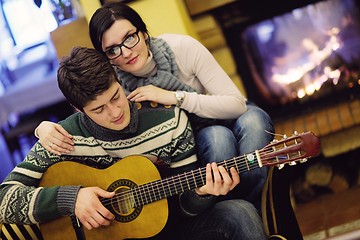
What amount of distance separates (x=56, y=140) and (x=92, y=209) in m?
0.21

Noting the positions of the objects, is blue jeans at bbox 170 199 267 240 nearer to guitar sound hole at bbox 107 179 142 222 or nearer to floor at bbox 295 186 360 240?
guitar sound hole at bbox 107 179 142 222

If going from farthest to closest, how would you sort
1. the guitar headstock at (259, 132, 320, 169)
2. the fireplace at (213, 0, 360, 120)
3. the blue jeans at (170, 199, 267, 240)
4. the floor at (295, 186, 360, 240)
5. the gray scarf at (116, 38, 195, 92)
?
the fireplace at (213, 0, 360, 120)
the floor at (295, 186, 360, 240)
the gray scarf at (116, 38, 195, 92)
the blue jeans at (170, 199, 267, 240)
the guitar headstock at (259, 132, 320, 169)

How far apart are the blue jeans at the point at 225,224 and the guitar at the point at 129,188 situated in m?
0.07

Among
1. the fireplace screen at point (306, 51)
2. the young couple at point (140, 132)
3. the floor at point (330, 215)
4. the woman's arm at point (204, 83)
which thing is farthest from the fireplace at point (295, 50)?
the young couple at point (140, 132)

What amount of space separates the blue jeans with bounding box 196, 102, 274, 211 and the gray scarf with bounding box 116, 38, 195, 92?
0.52 ft

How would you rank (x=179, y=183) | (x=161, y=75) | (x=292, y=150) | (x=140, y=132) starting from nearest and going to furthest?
(x=292, y=150), (x=179, y=183), (x=140, y=132), (x=161, y=75)

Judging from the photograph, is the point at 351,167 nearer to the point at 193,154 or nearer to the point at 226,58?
the point at 226,58

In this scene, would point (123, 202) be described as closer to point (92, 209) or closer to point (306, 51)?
point (92, 209)

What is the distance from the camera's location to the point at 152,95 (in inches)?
67.1

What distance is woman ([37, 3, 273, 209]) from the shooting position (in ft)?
5.58

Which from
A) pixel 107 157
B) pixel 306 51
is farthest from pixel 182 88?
pixel 306 51

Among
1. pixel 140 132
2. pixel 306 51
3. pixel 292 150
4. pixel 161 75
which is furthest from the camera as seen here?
pixel 306 51

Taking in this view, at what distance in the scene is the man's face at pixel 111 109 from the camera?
1.59 metres

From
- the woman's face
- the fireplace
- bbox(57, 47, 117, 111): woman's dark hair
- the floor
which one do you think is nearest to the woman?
the woman's face
